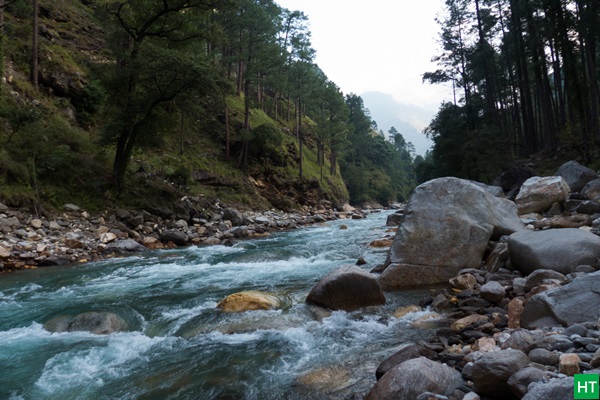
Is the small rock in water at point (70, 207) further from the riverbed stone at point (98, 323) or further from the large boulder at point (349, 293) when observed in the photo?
the large boulder at point (349, 293)

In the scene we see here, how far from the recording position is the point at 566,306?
13.1 feet

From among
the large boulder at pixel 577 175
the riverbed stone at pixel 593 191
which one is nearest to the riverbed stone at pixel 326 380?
the riverbed stone at pixel 593 191

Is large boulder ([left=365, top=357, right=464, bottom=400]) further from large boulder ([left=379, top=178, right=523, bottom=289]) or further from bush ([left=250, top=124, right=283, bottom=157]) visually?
bush ([left=250, top=124, right=283, bottom=157])

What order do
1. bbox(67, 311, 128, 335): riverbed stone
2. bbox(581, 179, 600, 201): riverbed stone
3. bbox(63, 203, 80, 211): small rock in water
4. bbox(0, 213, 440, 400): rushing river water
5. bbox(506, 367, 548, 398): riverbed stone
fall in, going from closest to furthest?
bbox(506, 367, 548, 398): riverbed stone → bbox(0, 213, 440, 400): rushing river water → bbox(67, 311, 128, 335): riverbed stone → bbox(581, 179, 600, 201): riverbed stone → bbox(63, 203, 80, 211): small rock in water

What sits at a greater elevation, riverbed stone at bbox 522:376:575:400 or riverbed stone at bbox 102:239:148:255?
riverbed stone at bbox 102:239:148:255

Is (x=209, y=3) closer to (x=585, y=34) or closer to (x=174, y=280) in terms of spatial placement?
(x=174, y=280)

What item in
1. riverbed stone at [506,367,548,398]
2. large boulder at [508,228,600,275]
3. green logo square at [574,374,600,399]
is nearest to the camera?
green logo square at [574,374,600,399]

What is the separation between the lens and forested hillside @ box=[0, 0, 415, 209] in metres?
15.9

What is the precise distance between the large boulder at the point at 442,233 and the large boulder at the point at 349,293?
99cm

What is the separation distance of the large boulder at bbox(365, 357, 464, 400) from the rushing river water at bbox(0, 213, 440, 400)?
19.6 inches

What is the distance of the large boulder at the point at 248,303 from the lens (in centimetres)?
657

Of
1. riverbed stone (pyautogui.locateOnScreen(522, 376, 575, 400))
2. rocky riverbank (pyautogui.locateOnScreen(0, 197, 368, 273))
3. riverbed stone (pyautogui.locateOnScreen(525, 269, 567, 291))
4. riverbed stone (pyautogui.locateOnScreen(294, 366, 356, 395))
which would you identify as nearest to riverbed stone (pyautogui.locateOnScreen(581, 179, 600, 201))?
riverbed stone (pyautogui.locateOnScreen(525, 269, 567, 291))

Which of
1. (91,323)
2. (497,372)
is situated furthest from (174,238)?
(497,372)

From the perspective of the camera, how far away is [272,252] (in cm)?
1237
